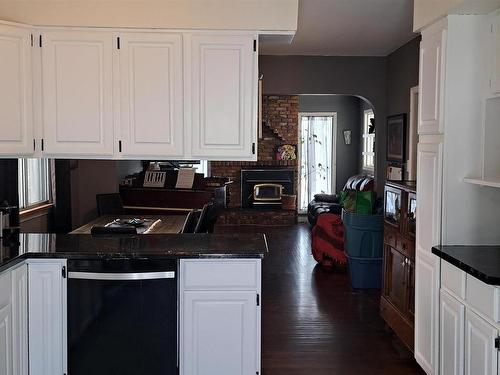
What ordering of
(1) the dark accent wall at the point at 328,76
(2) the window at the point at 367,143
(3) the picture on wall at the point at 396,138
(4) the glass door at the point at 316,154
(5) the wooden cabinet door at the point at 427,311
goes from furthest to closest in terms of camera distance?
(4) the glass door at the point at 316,154, (2) the window at the point at 367,143, (1) the dark accent wall at the point at 328,76, (3) the picture on wall at the point at 396,138, (5) the wooden cabinet door at the point at 427,311

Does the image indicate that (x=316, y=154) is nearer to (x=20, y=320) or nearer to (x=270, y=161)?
(x=270, y=161)

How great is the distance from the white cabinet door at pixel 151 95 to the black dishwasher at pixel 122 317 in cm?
81

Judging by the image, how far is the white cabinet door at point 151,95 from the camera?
139 inches

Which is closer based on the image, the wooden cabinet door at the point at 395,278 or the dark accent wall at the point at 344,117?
the wooden cabinet door at the point at 395,278

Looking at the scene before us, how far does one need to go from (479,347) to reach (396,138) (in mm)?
4363

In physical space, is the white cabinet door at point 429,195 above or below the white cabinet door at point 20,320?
above

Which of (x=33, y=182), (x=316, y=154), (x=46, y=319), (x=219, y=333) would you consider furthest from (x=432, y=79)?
(x=316, y=154)

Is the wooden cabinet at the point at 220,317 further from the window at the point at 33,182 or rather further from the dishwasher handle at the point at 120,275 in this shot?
the window at the point at 33,182

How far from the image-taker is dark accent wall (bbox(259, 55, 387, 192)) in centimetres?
734

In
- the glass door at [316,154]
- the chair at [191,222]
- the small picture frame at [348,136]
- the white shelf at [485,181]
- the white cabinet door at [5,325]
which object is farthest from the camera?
the glass door at [316,154]

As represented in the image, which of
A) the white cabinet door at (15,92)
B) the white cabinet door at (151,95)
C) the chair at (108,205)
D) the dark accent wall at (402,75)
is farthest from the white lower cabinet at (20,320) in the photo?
the dark accent wall at (402,75)

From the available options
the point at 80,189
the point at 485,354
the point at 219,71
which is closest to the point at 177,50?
the point at 219,71

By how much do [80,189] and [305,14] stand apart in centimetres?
372

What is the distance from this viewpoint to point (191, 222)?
4992 mm
